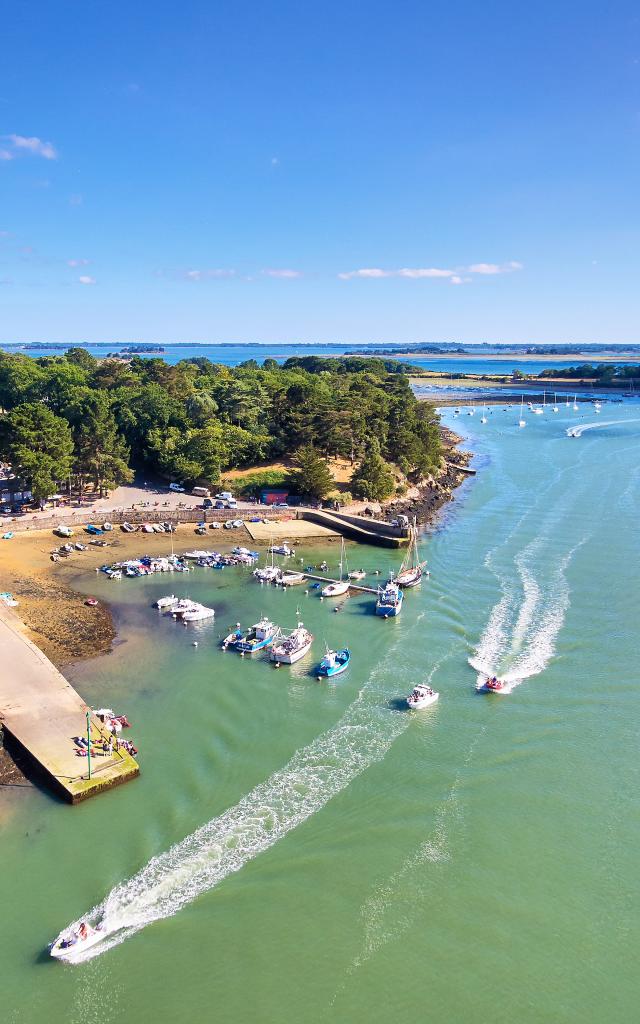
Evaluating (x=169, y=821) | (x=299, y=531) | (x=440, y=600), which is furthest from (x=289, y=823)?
(x=299, y=531)

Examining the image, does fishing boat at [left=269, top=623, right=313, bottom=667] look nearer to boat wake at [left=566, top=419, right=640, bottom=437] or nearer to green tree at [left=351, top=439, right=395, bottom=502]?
green tree at [left=351, top=439, right=395, bottom=502]

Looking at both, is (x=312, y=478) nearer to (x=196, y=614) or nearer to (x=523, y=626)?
(x=196, y=614)

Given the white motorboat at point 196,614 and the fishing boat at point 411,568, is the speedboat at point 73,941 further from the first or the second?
the fishing boat at point 411,568

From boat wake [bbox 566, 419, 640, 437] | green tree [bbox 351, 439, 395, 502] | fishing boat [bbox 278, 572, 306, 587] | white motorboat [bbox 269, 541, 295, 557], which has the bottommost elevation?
fishing boat [bbox 278, 572, 306, 587]

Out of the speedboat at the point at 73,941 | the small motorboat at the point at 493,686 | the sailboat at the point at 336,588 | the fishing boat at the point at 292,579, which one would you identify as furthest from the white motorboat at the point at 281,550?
the speedboat at the point at 73,941

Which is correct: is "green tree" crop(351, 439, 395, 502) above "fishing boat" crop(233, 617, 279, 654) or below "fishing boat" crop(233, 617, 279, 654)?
above

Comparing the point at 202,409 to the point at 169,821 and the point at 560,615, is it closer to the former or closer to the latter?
the point at 560,615

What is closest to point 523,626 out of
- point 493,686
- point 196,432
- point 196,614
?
point 493,686

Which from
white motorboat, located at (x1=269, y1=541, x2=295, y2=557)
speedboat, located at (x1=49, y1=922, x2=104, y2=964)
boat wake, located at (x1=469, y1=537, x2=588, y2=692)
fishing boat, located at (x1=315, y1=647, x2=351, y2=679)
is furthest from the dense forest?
speedboat, located at (x1=49, y1=922, x2=104, y2=964)
